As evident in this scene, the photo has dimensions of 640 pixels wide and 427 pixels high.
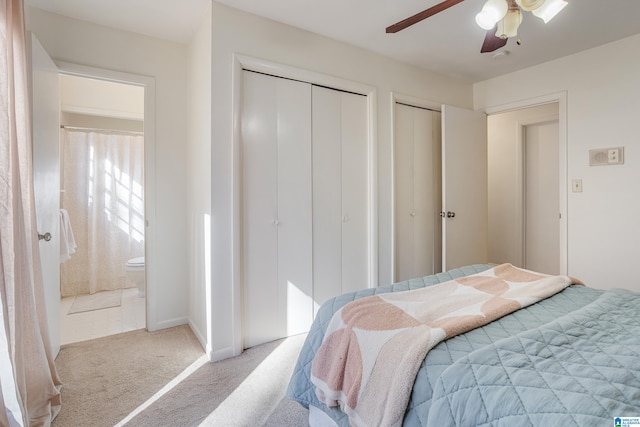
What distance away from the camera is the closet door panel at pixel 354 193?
9.52 ft

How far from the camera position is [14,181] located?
60.0 inches

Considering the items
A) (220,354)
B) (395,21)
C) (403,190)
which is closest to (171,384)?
(220,354)

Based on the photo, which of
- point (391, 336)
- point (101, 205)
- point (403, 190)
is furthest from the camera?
point (101, 205)

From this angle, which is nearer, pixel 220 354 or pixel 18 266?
pixel 18 266

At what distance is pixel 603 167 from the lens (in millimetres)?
2877

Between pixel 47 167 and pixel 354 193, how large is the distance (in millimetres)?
2233

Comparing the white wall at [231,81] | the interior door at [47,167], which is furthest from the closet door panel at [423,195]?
the interior door at [47,167]

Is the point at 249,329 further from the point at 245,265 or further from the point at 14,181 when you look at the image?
the point at 14,181

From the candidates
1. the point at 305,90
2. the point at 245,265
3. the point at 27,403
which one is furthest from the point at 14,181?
the point at 305,90

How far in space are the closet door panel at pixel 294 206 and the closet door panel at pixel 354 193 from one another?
37 centimetres

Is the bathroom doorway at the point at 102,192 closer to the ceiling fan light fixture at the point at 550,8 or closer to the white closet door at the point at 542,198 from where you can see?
the ceiling fan light fixture at the point at 550,8

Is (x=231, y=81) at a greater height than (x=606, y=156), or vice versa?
(x=231, y=81)

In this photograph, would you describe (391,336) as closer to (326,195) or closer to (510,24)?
(510,24)

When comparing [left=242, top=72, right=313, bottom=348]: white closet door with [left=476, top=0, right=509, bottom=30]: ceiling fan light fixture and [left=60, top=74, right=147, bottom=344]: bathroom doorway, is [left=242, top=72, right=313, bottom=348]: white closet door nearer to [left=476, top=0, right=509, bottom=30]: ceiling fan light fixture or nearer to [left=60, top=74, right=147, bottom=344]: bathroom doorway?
[left=476, top=0, right=509, bottom=30]: ceiling fan light fixture
